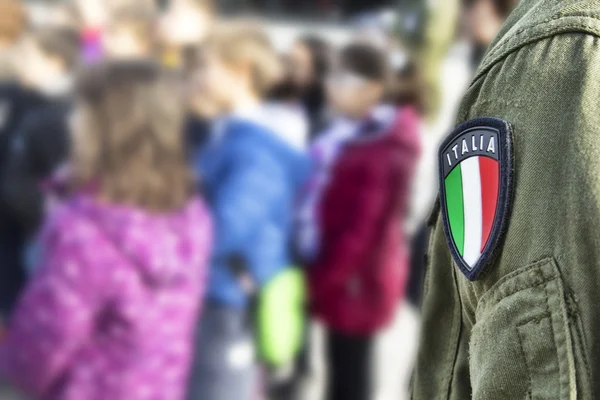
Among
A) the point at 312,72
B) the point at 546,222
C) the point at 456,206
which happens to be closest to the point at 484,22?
the point at 312,72

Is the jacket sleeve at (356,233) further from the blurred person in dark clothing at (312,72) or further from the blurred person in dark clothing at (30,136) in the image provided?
the blurred person in dark clothing at (30,136)

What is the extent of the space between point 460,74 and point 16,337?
195 centimetres

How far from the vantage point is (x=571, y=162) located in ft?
1.91

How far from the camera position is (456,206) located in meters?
0.71

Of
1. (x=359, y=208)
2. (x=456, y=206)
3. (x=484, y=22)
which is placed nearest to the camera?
(x=456, y=206)

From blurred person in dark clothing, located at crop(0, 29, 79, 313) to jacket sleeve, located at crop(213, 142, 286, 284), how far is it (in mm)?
507

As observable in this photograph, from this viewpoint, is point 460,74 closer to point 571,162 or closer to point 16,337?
point 16,337

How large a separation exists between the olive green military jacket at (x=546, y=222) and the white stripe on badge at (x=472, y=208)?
24 millimetres

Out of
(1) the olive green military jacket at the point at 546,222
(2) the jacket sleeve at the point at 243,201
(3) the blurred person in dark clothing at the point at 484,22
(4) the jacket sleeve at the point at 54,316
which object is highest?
(3) the blurred person in dark clothing at the point at 484,22

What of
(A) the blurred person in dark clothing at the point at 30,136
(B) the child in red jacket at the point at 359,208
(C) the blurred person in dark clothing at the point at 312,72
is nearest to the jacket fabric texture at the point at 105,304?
(A) the blurred person in dark clothing at the point at 30,136

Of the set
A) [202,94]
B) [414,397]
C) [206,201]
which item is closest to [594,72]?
[414,397]

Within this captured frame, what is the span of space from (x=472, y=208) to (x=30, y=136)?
74.6 inches

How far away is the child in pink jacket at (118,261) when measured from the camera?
186cm

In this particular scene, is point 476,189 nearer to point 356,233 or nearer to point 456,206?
point 456,206
